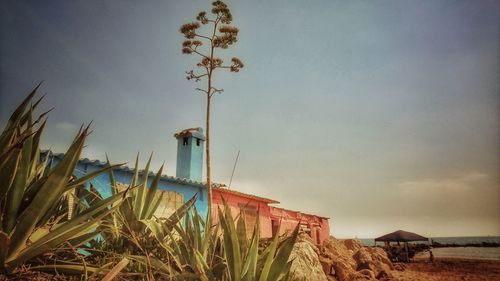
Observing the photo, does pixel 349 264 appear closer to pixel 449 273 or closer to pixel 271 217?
pixel 271 217

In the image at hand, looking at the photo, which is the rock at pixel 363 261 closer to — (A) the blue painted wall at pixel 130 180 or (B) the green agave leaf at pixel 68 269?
(A) the blue painted wall at pixel 130 180

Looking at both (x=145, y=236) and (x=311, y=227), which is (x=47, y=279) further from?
(x=311, y=227)

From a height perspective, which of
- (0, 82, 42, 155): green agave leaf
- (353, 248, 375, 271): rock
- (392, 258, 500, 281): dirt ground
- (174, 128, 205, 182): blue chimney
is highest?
(174, 128, 205, 182): blue chimney

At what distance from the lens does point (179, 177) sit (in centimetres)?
1088

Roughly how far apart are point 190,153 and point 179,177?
1991mm

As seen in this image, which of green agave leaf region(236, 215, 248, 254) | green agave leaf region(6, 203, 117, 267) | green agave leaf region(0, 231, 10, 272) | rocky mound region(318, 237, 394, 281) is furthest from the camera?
rocky mound region(318, 237, 394, 281)

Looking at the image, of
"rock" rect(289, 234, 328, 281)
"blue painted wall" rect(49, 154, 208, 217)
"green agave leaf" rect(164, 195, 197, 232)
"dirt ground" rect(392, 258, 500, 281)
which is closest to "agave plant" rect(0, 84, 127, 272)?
"green agave leaf" rect(164, 195, 197, 232)

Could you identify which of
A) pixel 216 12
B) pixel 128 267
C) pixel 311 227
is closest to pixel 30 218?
pixel 128 267

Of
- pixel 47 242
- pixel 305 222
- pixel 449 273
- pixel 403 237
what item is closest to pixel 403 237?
pixel 403 237

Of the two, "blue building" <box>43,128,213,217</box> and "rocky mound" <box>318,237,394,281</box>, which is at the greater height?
"blue building" <box>43,128,213,217</box>

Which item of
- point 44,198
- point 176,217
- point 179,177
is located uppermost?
point 179,177

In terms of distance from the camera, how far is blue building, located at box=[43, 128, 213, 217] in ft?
25.1

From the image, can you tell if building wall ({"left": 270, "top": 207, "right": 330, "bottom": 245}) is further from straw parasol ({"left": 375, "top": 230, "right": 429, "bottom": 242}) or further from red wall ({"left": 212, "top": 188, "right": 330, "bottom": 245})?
straw parasol ({"left": 375, "top": 230, "right": 429, "bottom": 242})

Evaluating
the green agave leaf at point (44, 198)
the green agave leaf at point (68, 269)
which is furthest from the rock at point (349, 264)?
the green agave leaf at point (44, 198)
